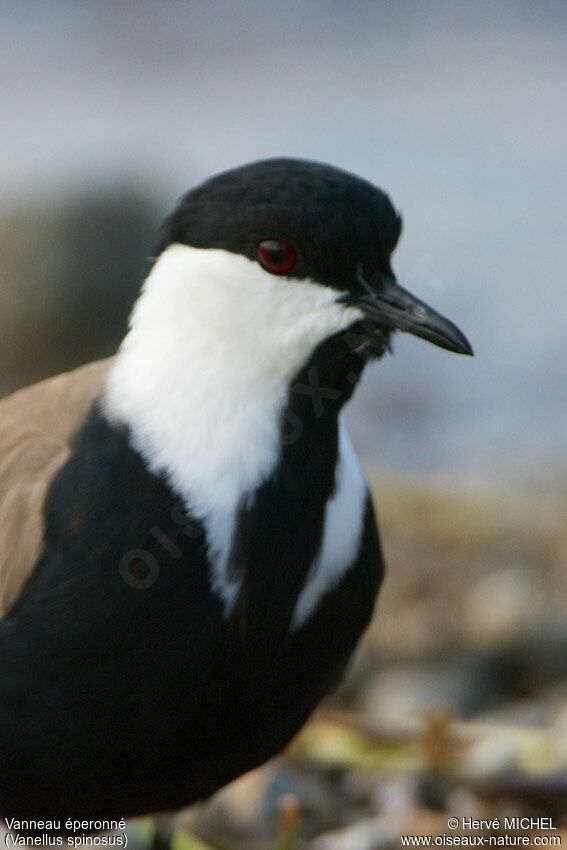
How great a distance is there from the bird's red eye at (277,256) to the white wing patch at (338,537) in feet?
1.78

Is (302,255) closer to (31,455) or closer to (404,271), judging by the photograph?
(31,455)

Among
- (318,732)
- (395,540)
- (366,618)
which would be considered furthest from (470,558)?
(366,618)

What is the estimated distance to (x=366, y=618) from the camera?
171 inches

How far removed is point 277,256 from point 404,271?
6404 millimetres

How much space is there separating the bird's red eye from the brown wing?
2.38 ft

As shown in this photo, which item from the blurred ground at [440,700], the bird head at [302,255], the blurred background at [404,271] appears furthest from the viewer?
the blurred background at [404,271]

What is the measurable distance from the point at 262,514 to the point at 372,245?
0.69 meters

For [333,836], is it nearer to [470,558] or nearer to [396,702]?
[396,702]

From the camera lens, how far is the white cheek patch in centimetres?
385

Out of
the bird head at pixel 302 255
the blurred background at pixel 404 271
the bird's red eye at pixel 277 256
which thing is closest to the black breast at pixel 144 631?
the bird head at pixel 302 255

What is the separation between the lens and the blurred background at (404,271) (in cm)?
539

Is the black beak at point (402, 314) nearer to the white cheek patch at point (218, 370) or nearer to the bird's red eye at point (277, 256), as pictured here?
the white cheek patch at point (218, 370)

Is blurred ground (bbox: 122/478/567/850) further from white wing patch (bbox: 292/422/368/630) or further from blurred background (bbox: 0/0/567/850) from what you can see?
white wing patch (bbox: 292/422/368/630)

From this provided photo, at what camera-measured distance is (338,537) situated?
164 inches
